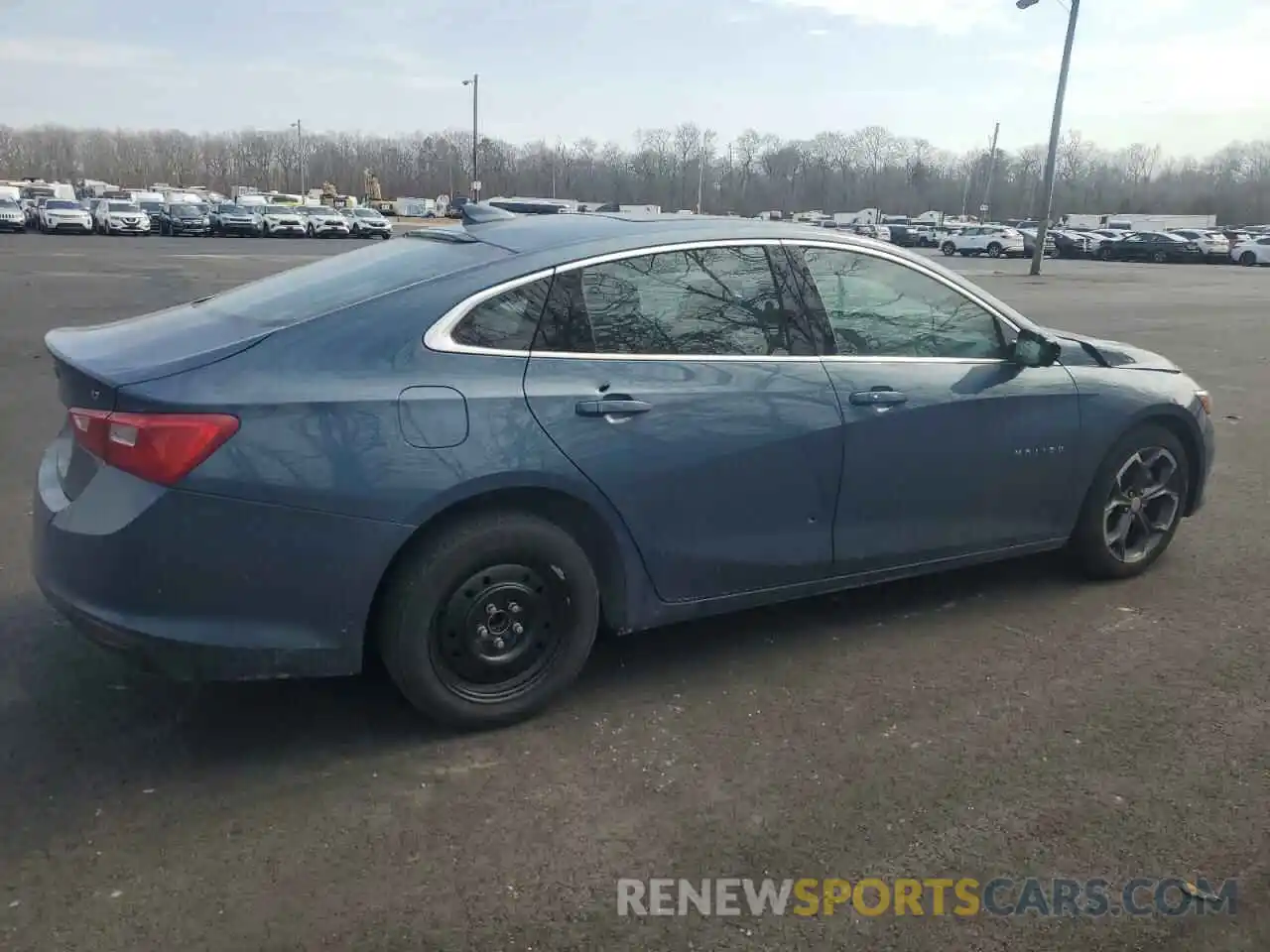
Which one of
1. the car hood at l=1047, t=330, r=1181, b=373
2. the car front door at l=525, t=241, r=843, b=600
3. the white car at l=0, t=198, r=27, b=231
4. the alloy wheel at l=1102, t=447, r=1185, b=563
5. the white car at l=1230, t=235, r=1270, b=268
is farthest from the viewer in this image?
the white car at l=1230, t=235, r=1270, b=268

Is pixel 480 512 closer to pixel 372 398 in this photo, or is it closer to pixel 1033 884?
pixel 372 398

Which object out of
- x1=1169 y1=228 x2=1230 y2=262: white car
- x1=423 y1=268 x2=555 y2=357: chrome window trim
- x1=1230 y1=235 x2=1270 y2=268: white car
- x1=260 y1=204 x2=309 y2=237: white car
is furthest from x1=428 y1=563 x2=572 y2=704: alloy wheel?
x1=1169 y1=228 x2=1230 y2=262: white car

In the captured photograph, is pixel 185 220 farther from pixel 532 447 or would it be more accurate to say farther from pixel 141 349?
pixel 532 447

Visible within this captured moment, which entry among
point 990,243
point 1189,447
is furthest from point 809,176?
point 1189,447

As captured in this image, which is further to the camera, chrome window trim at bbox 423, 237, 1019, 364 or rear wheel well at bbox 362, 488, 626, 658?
chrome window trim at bbox 423, 237, 1019, 364

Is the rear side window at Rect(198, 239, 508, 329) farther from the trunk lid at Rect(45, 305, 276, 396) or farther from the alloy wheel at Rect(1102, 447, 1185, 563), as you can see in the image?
the alloy wheel at Rect(1102, 447, 1185, 563)

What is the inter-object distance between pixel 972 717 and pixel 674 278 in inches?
74.3

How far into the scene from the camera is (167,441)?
3.09 metres

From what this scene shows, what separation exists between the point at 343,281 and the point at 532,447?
0.98m

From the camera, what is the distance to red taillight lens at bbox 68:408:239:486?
122 inches

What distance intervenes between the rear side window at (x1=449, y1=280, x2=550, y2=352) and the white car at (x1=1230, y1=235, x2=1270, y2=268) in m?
54.9

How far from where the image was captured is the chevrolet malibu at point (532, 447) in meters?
3.17

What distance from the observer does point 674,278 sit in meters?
3.97

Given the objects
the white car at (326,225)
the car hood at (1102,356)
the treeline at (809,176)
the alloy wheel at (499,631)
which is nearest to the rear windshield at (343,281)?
the alloy wheel at (499,631)
